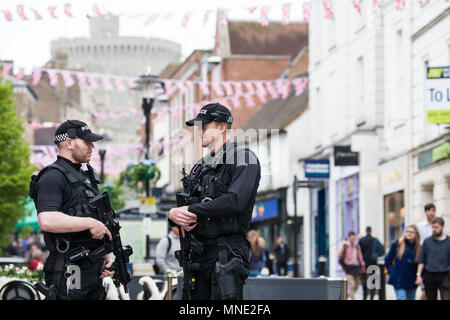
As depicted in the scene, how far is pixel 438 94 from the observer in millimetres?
19969

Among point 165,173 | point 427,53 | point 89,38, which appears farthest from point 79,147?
point 89,38

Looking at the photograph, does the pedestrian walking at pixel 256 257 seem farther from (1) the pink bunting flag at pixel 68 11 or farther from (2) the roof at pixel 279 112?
(2) the roof at pixel 279 112

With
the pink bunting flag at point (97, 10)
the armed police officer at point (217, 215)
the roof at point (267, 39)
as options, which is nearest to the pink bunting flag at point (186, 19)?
the pink bunting flag at point (97, 10)

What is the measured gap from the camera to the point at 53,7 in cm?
2198

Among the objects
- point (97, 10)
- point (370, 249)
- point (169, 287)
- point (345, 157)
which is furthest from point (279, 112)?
point (169, 287)

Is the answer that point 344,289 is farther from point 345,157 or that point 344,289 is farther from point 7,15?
point 345,157

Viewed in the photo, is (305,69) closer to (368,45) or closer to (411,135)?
(368,45)

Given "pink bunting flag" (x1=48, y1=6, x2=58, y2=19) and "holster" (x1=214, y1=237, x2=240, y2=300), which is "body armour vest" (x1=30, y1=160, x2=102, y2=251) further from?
"pink bunting flag" (x1=48, y1=6, x2=58, y2=19)

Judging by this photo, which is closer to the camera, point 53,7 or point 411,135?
point 53,7

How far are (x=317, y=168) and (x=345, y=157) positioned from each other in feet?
4.48

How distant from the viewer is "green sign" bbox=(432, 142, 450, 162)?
984 inches

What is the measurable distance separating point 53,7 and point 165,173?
55589mm

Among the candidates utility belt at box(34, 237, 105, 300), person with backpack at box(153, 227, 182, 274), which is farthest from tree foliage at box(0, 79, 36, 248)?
utility belt at box(34, 237, 105, 300)

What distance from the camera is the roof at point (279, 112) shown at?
149 feet
